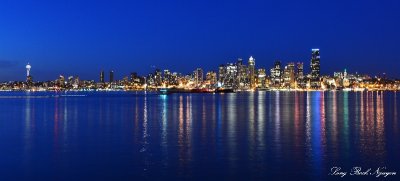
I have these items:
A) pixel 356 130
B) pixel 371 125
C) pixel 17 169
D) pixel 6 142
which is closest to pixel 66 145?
pixel 6 142

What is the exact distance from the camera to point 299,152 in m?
23.6

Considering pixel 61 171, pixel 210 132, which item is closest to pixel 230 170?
pixel 61 171

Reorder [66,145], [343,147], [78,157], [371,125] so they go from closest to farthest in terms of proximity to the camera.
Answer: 1. [78,157]
2. [343,147]
3. [66,145]
4. [371,125]

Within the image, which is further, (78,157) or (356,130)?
(356,130)

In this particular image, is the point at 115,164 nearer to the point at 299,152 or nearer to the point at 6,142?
the point at 299,152

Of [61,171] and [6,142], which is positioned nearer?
[61,171]

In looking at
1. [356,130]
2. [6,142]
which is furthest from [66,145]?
[356,130]

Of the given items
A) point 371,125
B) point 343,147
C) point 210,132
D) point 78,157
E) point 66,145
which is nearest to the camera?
point 78,157

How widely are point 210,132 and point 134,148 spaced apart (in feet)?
27.1

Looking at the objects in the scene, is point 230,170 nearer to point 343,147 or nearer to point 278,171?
point 278,171

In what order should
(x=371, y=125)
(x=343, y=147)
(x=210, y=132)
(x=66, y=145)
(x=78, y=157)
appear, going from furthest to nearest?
(x=371, y=125), (x=210, y=132), (x=66, y=145), (x=343, y=147), (x=78, y=157)

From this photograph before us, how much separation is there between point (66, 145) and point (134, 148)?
159 inches

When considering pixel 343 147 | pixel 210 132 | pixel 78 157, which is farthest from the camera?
pixel 210 132

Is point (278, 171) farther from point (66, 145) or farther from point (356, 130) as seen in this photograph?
point (356, 130)
